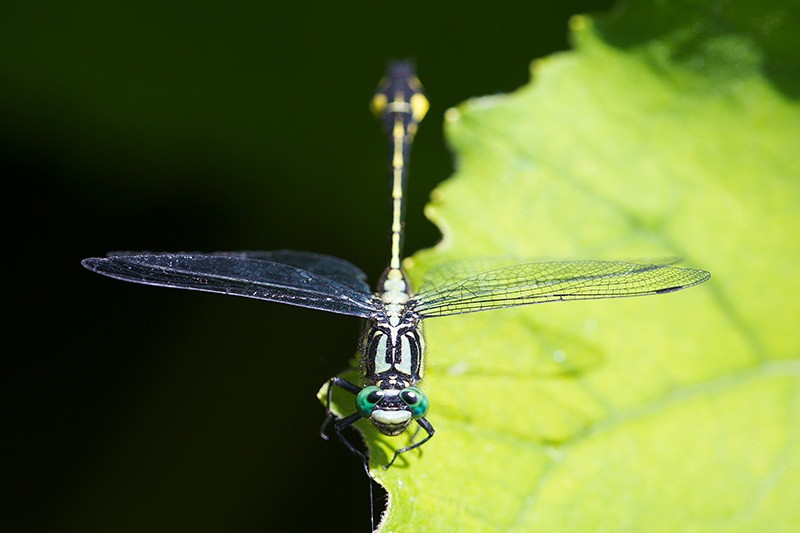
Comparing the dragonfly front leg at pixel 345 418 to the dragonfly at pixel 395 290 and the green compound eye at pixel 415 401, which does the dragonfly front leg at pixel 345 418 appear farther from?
the green compound eye at pixel 415 401

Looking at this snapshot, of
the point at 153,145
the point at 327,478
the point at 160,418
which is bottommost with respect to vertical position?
the point at 327,478

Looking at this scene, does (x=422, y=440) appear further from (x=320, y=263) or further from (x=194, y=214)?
(x=194, y=214)

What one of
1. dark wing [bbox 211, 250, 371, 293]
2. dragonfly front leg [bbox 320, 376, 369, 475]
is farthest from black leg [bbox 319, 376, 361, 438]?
dark wing [bbox 211, 250, 371, 293]

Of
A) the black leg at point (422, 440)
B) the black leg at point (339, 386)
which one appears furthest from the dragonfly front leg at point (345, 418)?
the black leg at point (422, 440)

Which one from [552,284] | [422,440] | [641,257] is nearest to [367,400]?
[422,440]

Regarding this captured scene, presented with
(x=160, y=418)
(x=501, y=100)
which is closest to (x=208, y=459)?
(x=160, y=418)

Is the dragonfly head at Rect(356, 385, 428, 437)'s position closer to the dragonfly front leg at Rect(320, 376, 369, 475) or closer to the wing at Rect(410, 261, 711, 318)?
the dragonfly front leg at Rect(320, 376, 369, 475)

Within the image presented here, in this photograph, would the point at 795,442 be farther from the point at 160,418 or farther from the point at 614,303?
the point at 160,418
